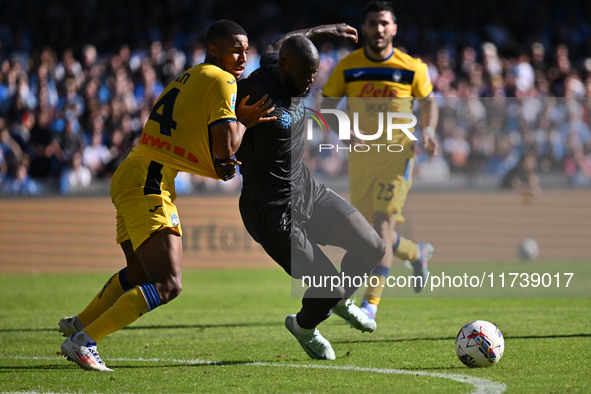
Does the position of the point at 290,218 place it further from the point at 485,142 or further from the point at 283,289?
the point at 485,142

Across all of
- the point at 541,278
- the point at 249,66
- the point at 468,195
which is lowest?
the point at 541,278

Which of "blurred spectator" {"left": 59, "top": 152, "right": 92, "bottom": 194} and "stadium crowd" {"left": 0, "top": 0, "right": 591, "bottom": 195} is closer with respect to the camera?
"blurred spectator" {"left": 59, "top": 152, "right": 92, "bottom": 194}

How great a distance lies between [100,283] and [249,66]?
6881 millimetres

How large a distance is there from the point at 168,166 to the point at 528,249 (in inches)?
476

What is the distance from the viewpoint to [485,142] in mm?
17328

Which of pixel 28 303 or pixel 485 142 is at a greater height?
pixel 485 142

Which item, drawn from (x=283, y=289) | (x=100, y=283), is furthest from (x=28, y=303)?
(x=283, y=289)

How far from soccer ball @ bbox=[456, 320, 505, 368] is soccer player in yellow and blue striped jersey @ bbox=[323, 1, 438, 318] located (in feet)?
8.67

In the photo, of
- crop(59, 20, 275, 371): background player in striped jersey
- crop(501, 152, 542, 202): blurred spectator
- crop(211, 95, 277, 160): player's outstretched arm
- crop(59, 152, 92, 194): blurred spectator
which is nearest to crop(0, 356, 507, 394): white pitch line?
crop(59, 20, 275, 371): background player in striped jersey

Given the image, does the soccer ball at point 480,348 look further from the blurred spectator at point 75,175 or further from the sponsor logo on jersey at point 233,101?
the blurred spectator at point 75,175

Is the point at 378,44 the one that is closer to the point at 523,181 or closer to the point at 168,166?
the point at 168,166

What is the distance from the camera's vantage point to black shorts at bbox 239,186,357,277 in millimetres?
6598

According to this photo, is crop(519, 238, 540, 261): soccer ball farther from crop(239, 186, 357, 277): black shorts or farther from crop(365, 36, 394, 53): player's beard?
crop(239, 186, 357, 277): black shorts

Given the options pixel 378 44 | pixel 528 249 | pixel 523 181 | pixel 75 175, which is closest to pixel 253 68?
pixel 75 175
